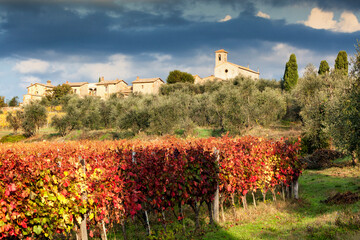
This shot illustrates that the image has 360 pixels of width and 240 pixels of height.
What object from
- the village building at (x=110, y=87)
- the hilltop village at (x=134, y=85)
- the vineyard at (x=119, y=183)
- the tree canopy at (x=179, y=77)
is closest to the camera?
the vineyard at (x=119, y=183)

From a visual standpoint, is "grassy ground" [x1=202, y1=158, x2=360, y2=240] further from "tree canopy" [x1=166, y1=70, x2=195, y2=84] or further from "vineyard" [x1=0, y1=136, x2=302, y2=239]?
"tree canopy" [x1=166, y1=70, x2=195, y2=84]

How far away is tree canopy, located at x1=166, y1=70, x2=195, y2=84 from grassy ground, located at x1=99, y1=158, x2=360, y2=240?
6718cm

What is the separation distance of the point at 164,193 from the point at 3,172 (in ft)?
12.0

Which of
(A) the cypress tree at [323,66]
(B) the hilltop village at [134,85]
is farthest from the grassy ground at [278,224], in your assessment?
(B) the hilltop village at [134,85]

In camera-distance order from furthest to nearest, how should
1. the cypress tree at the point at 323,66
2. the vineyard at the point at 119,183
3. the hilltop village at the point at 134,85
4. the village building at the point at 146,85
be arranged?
the village building at the point at 146,85 → the hilltop village at the point at 134,85 → the cypress tree at the point at 323,66 → the vineyard at the point at 119,183

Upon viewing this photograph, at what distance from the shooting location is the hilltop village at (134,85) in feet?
261

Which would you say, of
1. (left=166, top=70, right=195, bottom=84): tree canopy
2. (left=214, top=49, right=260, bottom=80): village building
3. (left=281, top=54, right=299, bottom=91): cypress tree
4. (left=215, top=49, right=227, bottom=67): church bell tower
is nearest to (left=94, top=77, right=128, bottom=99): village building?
(left=166, top=70, right=195, bottom=84): tree canopy

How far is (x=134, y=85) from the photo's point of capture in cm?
8519

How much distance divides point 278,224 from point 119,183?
17.0ft

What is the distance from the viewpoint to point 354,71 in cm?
1223

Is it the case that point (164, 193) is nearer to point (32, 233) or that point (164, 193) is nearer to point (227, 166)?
point (227, 166)

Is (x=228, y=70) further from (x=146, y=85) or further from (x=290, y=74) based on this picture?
(x=290, y=74)

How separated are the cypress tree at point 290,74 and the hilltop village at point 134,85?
17.6 m

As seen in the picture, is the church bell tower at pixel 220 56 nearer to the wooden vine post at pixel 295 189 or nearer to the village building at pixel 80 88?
the village building at pixel 80 88
